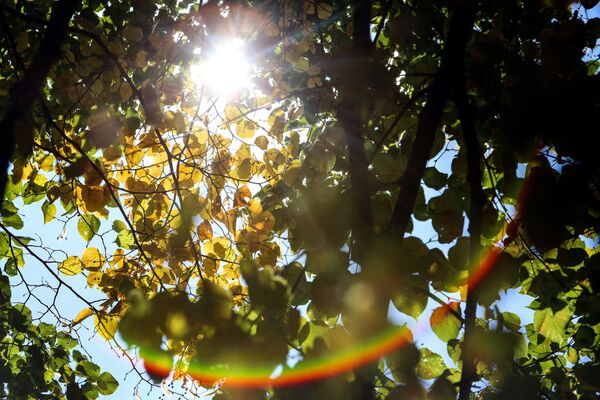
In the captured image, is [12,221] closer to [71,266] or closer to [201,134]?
[71,266]

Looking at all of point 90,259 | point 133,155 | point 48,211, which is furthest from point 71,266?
point 133,155

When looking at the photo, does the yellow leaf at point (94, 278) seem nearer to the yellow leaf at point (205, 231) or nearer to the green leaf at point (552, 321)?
the yellow leaf at point (205, 231)

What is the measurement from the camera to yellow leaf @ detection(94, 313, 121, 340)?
2.75 meters

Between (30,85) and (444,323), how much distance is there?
1412 millimetres

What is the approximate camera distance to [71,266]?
2875 mm

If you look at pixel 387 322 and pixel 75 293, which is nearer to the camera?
pixel 387 322

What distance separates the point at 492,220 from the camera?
6.26ft

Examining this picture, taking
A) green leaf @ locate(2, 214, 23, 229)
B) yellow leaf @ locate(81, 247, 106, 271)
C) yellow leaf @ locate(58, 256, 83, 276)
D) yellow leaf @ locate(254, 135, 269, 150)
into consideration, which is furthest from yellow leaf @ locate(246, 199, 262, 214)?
green leaf @ locate(2, 214, 23, 229)

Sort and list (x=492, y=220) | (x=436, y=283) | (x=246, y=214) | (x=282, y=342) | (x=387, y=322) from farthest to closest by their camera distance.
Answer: (x=246, y=214) → (x=492, y=220) → (x=436, y=283) → (x=387, y=322) → (x=282, y=342)

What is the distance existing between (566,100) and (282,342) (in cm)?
90

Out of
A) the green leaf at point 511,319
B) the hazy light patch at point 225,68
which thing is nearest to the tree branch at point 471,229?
the green leaf at point 511,319

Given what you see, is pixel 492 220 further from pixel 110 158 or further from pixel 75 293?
pixel 75 293

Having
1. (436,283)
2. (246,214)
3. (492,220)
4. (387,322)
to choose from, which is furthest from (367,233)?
(246,214)

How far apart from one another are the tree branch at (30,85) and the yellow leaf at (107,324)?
5.42ft
